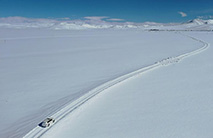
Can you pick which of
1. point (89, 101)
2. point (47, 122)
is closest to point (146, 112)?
point (89, 101)

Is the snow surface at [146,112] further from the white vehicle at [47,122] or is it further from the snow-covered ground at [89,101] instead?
the white vehicle at [47,122]

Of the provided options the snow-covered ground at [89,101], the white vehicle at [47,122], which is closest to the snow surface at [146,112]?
the snow-covered ground at [89,101]

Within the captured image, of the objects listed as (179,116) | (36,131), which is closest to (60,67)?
(36,131)

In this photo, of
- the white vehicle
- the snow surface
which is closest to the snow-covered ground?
the snow surface

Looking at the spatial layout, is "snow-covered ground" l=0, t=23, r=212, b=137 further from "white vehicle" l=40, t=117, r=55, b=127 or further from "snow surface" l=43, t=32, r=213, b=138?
"white vehicle" l=40, t=117, r=55, b=127

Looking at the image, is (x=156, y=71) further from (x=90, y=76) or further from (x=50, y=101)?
(x=50, y=101)

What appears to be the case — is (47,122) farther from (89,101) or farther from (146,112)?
(146,112)

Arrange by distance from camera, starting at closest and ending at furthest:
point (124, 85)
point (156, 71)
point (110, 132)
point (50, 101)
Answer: point (110, 132)
point (50, 101)
point (124, 85)
point (156, 71)

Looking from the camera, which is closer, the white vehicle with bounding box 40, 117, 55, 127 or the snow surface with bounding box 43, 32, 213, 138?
the snow surface with bounding box 43, 32, 213, 138
